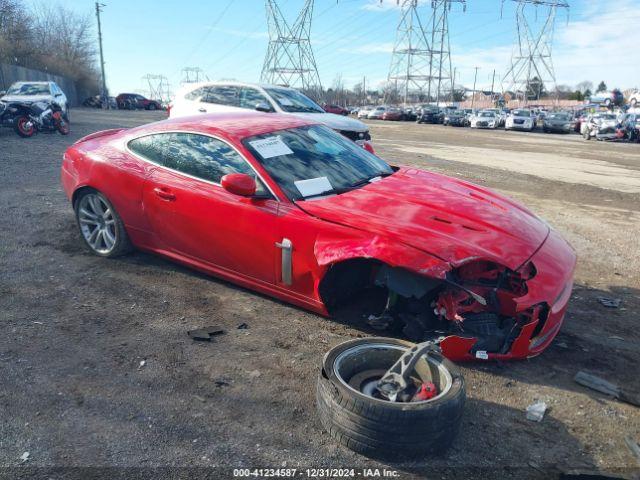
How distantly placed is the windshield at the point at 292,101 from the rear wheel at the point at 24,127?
28.9 feet

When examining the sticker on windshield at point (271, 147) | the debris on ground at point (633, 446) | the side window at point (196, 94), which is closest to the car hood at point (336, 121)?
the side window at point (196, 94)

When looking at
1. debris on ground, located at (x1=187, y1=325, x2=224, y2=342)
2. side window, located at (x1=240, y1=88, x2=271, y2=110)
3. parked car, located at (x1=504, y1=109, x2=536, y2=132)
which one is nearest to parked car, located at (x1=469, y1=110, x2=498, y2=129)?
parked car, located at (x1=504, y1=109, x2=536, y2=132)

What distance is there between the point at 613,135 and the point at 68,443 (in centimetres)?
3091

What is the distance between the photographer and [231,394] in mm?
2988

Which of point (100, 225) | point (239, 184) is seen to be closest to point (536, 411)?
point (239, 184)

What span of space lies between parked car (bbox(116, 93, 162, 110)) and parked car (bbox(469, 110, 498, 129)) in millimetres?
33973

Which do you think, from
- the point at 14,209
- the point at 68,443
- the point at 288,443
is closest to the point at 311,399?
the point at 288,443

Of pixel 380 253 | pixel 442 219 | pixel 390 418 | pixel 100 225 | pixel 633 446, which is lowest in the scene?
pixel 633 446

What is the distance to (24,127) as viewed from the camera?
601 inches

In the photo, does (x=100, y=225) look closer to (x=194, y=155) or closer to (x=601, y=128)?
(x=194, y=155)

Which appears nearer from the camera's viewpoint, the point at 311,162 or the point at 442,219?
the point at 442,219

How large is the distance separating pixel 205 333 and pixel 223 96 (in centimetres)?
840

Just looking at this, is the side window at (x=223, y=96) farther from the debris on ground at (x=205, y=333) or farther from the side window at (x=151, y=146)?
the debris on ground at (x=205, y=333)

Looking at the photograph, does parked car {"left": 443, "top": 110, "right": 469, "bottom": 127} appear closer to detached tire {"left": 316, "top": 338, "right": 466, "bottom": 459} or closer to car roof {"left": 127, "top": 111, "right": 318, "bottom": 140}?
car roof {"left": 127, "top": 111, "right": 318, "bottom": 140}
